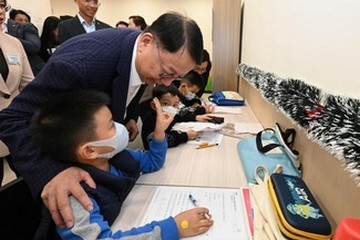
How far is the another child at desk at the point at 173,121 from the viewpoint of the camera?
1.28 m

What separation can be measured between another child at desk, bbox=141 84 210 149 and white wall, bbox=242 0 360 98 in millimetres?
525

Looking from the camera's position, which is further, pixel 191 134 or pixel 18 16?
pixel 18 16

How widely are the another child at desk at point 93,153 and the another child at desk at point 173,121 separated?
0.39m

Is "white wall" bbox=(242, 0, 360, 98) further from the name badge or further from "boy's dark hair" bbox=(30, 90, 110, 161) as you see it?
the name badge

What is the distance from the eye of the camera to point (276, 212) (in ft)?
2.14

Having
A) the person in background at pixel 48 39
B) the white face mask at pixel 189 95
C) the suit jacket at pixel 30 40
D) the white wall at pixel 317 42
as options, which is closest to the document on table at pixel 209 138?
the white wall at pixel 317 42

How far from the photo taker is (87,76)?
2.58 ft

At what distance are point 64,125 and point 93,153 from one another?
Result: 108 millimetres

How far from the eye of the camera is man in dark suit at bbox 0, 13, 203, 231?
68 cm

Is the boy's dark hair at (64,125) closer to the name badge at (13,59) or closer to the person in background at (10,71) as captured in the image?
the person in background at (10,71)

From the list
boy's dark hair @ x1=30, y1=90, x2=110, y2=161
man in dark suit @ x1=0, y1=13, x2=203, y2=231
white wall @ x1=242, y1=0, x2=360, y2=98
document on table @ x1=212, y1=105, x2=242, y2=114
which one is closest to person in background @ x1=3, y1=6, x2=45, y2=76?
document on table @ x1=212, y1=105, x2=242, y2=114

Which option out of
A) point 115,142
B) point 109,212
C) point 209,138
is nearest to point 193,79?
point 209,138

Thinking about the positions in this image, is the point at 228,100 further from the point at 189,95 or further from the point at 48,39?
the point at 48,39

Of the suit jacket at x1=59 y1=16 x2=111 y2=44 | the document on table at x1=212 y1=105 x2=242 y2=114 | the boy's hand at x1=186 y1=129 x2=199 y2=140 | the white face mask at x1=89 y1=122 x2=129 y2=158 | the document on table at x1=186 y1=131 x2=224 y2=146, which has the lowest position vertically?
the document on table at x1=212 y1=105 x2=242 y2=114
